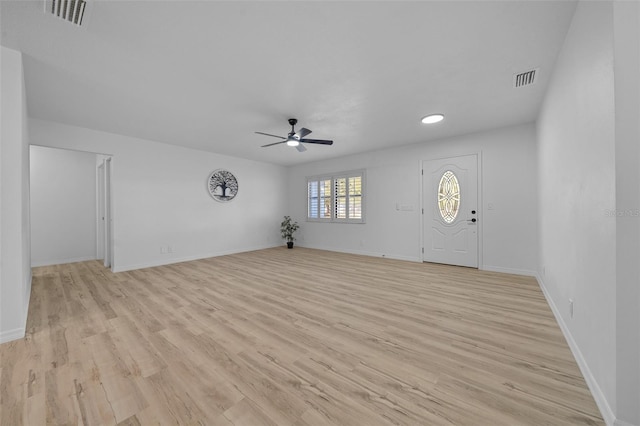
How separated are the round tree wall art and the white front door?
455 centimetres

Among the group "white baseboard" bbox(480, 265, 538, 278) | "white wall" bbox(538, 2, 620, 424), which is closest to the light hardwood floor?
"white wall" bbox(538, 2, 620, 424)

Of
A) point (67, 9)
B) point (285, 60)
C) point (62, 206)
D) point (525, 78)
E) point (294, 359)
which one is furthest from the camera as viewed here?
point (62, 206)

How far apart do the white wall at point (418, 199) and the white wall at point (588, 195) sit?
6.40ft

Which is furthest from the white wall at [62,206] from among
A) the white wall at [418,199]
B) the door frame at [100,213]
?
the white wall at [418,199]

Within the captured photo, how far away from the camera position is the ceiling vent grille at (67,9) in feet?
5.25

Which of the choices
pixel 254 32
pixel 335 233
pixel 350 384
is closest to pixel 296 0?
pixel 254 32

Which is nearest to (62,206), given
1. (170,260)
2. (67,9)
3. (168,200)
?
(168,200)

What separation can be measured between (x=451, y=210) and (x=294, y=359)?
4.19m

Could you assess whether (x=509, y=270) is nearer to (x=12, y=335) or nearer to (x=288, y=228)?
(x=288, y=228)

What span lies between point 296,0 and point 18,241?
9.92ft

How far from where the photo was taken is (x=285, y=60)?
2.19m

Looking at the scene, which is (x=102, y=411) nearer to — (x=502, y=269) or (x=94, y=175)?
(x=502, y=269)

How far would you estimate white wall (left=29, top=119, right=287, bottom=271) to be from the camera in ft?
14.3

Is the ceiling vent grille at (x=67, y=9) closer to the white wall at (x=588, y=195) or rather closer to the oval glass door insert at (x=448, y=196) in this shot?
the white wall at (x=588, y=195)
